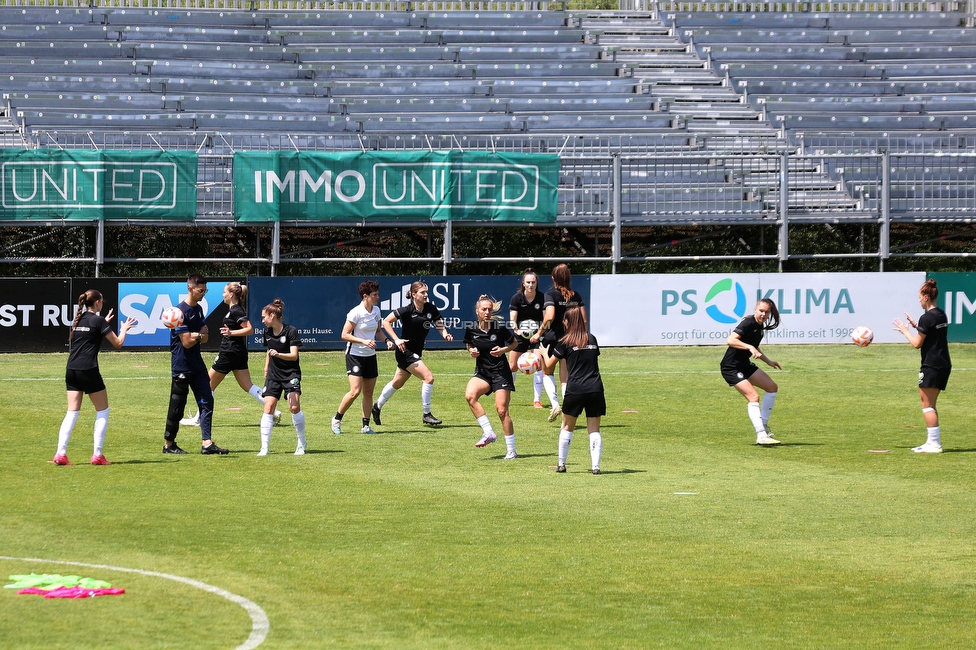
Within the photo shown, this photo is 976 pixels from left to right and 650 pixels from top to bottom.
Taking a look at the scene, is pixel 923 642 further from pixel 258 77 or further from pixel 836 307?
pixel 258 77

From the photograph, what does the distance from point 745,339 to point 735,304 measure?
43.9ft

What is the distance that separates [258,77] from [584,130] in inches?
434

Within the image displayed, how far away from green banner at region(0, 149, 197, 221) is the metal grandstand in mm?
563

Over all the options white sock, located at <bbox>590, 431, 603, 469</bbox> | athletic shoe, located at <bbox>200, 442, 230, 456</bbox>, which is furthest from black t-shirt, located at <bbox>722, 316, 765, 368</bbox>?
athletic shoe, located at <bbox>200, 442, 230, 456</bbox>

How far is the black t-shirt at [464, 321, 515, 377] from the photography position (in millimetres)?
15461

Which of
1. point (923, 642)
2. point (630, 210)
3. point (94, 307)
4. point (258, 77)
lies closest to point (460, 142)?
point (630, 210)

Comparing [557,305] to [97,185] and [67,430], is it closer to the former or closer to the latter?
[67,430]

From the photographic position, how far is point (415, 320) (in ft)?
58.7

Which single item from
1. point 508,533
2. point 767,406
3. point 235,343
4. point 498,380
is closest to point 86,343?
point 235,343

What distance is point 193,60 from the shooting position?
132ft

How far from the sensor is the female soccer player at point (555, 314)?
16281 mm

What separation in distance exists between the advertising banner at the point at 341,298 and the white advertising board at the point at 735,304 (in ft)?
3.40

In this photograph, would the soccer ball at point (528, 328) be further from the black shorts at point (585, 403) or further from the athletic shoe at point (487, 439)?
the black shorts at point (585, 403)

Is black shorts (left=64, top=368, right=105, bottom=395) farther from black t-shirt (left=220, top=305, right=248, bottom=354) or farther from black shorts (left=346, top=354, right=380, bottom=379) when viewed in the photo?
black shorts (left=346, top=354, right=380, bottom=379)
